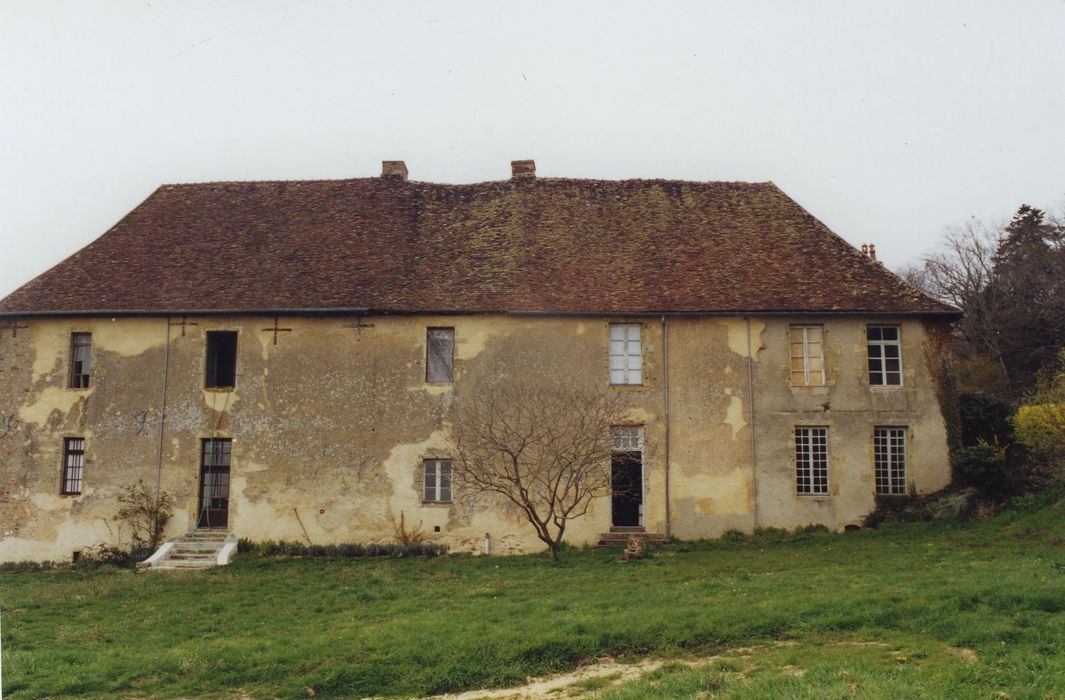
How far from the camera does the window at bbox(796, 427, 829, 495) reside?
19.8 metres

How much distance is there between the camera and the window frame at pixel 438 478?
20.0m

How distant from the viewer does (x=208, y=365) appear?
2103 cm

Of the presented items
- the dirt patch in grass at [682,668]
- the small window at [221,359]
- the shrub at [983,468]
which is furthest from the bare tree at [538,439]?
the dirt patch in grass at [682,668]

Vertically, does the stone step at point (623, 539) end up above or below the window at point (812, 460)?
below

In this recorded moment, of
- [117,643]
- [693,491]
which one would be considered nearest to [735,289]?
[693,491]

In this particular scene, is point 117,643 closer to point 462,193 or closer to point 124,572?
point 124,572

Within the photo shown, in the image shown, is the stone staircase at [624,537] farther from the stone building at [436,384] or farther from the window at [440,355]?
the window at [440,355]

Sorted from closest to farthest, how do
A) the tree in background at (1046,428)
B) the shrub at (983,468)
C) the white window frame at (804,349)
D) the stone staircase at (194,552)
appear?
1. the tree in background at (1046,428)
2. the stone staircase at (194,552)
3. the shrub at (983,468)
4. the white window frame at (804,349)

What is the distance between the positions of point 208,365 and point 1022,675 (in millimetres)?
18663

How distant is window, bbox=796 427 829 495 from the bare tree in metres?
4.52

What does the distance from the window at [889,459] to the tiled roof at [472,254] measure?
303cm

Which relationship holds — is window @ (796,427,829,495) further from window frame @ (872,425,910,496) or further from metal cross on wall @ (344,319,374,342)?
metal cross on wall @ (344,319,374,342)

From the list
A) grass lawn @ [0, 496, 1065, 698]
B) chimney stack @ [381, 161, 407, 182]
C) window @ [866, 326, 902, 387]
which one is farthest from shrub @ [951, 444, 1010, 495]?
chimney stack @ [381, 161, 407, 182]

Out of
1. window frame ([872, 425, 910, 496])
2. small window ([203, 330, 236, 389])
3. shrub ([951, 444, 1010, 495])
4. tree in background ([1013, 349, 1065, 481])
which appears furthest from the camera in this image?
small window ([203, 330, 236, 389])
